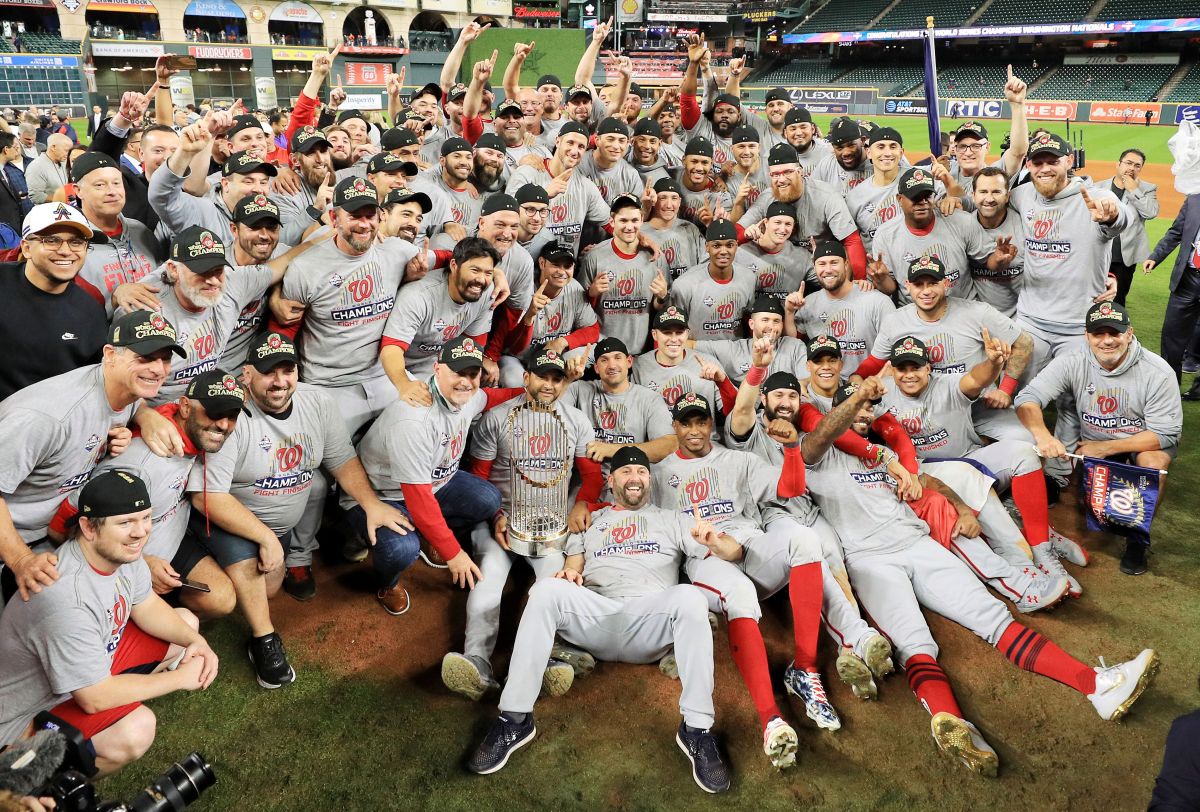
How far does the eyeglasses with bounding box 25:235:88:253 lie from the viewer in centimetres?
423

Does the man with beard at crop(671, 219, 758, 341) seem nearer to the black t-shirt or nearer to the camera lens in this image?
the black t-shirt

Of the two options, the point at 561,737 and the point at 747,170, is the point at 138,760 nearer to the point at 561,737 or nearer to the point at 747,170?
the point at 561,737

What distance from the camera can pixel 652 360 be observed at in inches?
264

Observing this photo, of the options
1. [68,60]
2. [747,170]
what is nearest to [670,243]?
[747,170]

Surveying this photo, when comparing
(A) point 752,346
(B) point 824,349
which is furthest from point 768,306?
(B) point 824,349

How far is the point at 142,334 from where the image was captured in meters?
4.06

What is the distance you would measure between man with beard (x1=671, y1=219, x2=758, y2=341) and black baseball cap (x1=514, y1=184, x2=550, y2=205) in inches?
56.6

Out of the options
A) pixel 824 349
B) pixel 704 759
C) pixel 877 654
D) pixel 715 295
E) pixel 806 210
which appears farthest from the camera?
pixel 806 210

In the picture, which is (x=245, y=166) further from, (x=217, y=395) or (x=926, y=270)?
(x=926, y=270)

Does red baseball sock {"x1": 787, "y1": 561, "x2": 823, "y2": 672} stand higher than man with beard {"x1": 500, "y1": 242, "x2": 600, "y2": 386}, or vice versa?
man with beard {"x1": 500, "y1": 242, "x2": 600, "y2": 386}

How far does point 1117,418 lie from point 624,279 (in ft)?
12.9

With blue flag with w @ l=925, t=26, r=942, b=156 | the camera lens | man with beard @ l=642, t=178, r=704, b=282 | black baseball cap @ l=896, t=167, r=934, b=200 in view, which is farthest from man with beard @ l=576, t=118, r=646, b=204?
the camera lens

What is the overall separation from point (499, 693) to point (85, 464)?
247cm

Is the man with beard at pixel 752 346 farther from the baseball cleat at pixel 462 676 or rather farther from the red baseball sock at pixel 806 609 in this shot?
the baseball cleat at pixel 462 676
